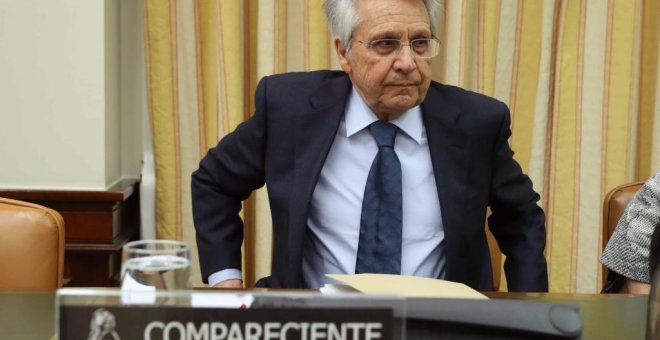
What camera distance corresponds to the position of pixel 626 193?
214cm

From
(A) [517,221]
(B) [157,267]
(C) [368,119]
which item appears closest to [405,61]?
(C) [368,119]

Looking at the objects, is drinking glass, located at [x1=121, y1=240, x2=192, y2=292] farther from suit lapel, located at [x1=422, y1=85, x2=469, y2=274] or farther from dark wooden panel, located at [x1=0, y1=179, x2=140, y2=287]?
dark wooden panel, located at [x1=0, y1=179, x2=140, y2=287]

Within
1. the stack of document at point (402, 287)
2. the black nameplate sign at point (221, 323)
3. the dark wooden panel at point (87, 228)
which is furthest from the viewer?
the dark wooden panel at point (87, 228)

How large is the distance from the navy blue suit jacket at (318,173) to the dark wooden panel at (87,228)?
0.76 metres

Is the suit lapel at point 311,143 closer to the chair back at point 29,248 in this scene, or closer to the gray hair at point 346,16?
the gray hair at point 346,16

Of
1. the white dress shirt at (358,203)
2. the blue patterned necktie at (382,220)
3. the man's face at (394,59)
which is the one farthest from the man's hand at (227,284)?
the man's face at (394,59)

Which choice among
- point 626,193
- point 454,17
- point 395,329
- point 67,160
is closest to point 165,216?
point 67,160

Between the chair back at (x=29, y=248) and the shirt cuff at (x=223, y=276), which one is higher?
the chair back at (x=29, y=248)

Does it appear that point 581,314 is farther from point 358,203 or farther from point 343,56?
point 343,56

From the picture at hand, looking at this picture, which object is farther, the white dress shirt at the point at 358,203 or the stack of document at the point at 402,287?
the white dress shirt at the point at 358,203

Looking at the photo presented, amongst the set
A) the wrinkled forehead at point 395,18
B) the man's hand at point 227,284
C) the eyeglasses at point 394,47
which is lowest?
the man's hand at point 227,284

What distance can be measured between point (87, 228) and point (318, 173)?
1181 mm

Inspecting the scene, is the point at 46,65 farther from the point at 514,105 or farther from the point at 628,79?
the point at 628,79

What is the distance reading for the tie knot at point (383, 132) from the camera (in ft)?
6.81
